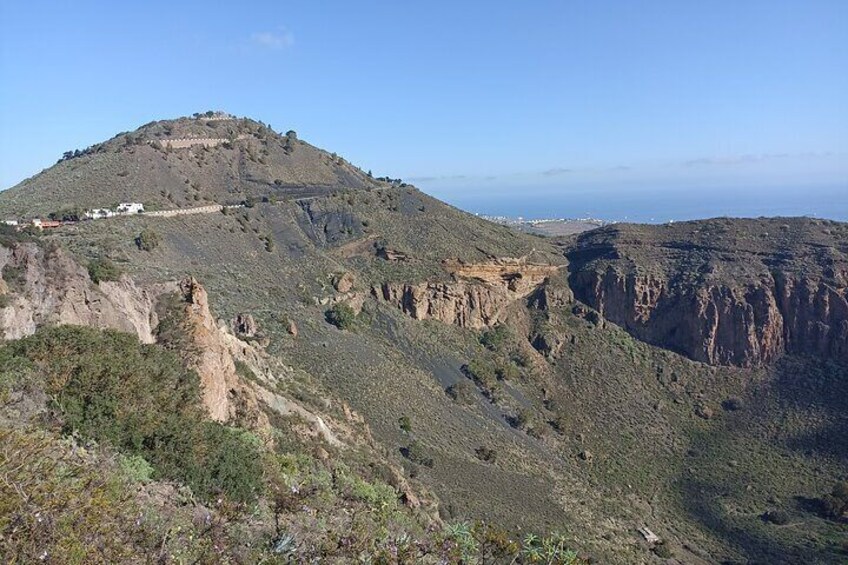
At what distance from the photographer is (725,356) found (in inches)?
1767

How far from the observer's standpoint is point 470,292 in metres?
45.1

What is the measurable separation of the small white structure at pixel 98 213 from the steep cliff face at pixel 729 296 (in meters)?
34.9

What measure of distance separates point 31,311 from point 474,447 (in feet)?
68.7

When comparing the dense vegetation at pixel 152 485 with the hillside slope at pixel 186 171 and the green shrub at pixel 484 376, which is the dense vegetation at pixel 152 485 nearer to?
the green shrub at pixel 484 376

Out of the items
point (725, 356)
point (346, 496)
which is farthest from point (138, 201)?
point (725, 356)

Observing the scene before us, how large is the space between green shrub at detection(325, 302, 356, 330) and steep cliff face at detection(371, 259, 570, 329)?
459 centimetres

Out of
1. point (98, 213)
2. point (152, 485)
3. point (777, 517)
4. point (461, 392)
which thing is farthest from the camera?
point (98, 213)

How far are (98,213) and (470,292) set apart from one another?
26.1 metres

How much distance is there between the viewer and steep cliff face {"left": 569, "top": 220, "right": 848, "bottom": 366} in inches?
1740

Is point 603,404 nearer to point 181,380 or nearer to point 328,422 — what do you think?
point 328,422

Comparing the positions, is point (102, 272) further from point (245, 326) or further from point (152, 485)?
point (152, 485)

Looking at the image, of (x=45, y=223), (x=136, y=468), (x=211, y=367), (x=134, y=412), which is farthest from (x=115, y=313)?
(x=45, y=223)

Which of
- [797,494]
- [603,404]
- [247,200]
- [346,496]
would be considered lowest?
[797,494]

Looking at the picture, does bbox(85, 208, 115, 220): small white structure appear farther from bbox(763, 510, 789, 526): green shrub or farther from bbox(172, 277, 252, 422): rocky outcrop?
bbox(763, 510, 789, 526): green shrub
